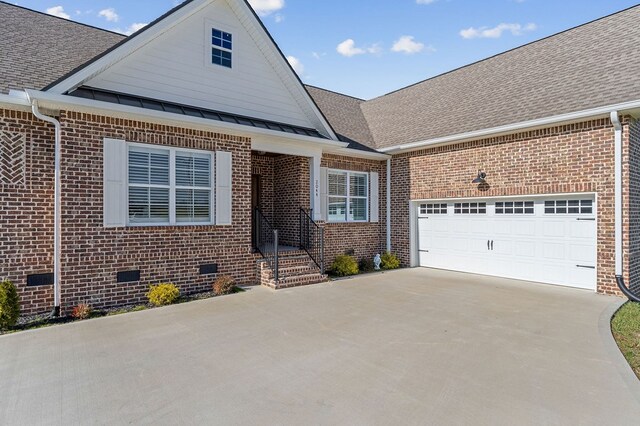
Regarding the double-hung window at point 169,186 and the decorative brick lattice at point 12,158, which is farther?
the double-hung window at point 169,186

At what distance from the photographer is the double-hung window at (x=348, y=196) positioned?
12.0 metres

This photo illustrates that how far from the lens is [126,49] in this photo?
762cm

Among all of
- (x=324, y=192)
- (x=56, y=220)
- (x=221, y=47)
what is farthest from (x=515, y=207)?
(x=56, y=220)

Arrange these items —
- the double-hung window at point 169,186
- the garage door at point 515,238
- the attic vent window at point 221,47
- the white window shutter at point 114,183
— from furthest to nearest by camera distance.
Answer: the attic vent window at point 221,47 → the garage door at point 515,238 → the double-hung window at point 169,186 → the white window shutter at point 114,183

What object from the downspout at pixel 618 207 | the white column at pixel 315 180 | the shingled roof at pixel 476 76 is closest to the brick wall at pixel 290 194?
the white column at pixel 315 180

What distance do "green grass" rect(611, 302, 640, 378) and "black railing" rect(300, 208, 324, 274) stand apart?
670cm

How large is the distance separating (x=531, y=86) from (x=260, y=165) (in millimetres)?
8433

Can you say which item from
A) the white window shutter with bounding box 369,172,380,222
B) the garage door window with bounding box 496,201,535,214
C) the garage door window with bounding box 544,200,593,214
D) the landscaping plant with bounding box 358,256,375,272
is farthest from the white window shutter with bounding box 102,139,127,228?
the garage door window with bounding box 544,200,593,214

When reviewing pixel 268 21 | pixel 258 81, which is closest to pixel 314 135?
pixel 258 81

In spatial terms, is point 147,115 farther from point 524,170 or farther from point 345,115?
point 524,170

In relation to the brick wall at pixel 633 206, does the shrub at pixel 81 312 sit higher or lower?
lower

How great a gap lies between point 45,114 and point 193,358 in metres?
5.56

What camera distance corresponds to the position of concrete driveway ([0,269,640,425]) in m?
3.44

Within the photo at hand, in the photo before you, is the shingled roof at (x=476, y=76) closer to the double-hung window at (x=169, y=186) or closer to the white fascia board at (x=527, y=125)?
the white fascia board at (x=527, y=125)
